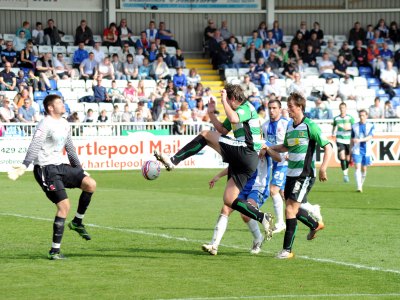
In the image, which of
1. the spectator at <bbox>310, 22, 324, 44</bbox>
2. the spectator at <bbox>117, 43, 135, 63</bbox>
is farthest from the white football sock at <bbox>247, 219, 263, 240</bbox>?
the spectator at <bbox>310, 22, 324, 44</bbox>

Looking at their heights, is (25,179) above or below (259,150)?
below

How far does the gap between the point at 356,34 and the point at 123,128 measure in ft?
47.2

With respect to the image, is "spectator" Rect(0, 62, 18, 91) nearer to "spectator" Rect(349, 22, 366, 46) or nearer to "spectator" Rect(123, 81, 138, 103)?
"spectator" Rect(123, 81, 138, 103)

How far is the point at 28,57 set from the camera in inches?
1339

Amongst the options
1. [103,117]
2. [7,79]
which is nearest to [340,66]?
[103,117]

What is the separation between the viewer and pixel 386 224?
16.1m

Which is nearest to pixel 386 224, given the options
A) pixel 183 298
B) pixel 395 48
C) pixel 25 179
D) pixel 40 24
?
pixel 183 298

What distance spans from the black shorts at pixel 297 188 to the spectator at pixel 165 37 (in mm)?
27178

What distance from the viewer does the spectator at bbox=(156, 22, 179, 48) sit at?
127 ft

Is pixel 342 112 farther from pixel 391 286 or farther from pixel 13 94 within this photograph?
pixel 391 286

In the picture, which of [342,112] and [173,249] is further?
[342,112]

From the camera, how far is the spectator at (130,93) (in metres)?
33.4

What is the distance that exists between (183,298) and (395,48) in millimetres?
33411

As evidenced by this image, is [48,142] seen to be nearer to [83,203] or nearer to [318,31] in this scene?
[83,203]
